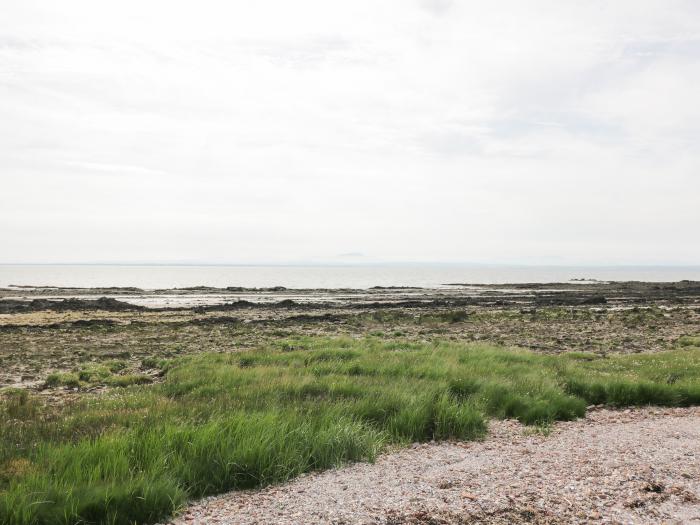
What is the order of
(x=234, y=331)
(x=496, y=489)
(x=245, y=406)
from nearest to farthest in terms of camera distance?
(x=496, y=489) < (x=245, y=406) < (x=234, y=331)

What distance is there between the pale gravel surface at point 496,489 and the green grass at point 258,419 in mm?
479

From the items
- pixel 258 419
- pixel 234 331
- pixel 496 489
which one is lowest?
pixel 234 331

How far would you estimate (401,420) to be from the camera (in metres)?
9.20

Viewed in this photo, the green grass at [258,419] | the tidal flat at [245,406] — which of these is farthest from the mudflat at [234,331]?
the green grass at [258,419]

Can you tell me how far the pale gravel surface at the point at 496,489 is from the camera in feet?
18.2

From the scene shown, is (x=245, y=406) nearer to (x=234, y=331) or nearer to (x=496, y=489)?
(x=496, y=489)

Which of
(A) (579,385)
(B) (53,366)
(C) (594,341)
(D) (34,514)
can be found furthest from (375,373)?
A: (C) (594,341)

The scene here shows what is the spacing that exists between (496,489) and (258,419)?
393 cm

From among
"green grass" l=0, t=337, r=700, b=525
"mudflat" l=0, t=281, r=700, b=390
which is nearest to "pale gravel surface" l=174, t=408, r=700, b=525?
"green grass" l=0, t=337, r=700, b=525

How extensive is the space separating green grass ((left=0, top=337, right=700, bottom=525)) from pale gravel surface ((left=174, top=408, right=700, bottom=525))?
0.48 m

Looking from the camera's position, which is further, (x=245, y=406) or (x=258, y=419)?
(x=245, y=406)

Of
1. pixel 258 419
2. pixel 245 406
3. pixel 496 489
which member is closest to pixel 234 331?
pixel 245 406

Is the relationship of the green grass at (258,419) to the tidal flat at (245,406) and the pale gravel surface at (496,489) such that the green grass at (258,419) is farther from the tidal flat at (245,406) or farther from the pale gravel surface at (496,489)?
the pale gravel surface at (496,489)

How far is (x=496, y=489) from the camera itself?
6215mm
